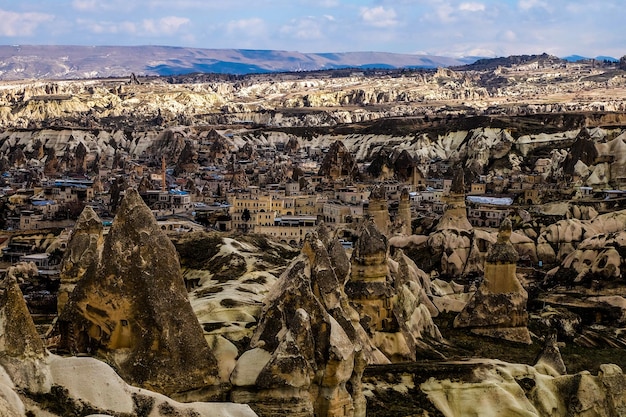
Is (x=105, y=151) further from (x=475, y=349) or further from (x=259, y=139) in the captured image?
(x=475, y=349)

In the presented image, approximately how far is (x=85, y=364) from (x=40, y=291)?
24943 mm

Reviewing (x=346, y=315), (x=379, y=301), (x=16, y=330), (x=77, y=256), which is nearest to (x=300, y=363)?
(x=16, y=330)

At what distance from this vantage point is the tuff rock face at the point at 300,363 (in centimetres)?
1138

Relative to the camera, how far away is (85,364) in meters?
9.25

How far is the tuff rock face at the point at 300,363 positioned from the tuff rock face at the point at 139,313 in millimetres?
748

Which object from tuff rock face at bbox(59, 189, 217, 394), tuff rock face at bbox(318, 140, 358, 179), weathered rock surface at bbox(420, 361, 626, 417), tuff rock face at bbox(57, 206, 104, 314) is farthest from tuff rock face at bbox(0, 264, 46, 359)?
tuff rock face at bbox(318, 140, 358, 179)

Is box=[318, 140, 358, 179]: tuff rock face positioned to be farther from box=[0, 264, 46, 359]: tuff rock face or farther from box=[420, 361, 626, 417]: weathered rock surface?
box=[0, 264, 46, 359]: tuff rock face

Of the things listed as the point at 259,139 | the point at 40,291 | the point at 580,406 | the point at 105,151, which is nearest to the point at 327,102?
the point at 259,139

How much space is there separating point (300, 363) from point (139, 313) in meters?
2.28

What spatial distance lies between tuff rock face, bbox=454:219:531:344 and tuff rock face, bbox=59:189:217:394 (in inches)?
687

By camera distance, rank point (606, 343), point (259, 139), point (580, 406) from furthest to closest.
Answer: point (259, 139), point (606, 343), point (580, 406)

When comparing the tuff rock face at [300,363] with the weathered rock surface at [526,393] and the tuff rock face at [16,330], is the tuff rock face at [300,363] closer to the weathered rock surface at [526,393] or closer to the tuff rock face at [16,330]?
the tuff rock face at [16,330]

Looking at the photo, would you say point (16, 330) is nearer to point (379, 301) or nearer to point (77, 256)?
point (77, 256)

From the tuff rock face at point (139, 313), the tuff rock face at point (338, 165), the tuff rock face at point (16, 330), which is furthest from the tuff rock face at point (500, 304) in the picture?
the tuff rock face at point (338, 165)
